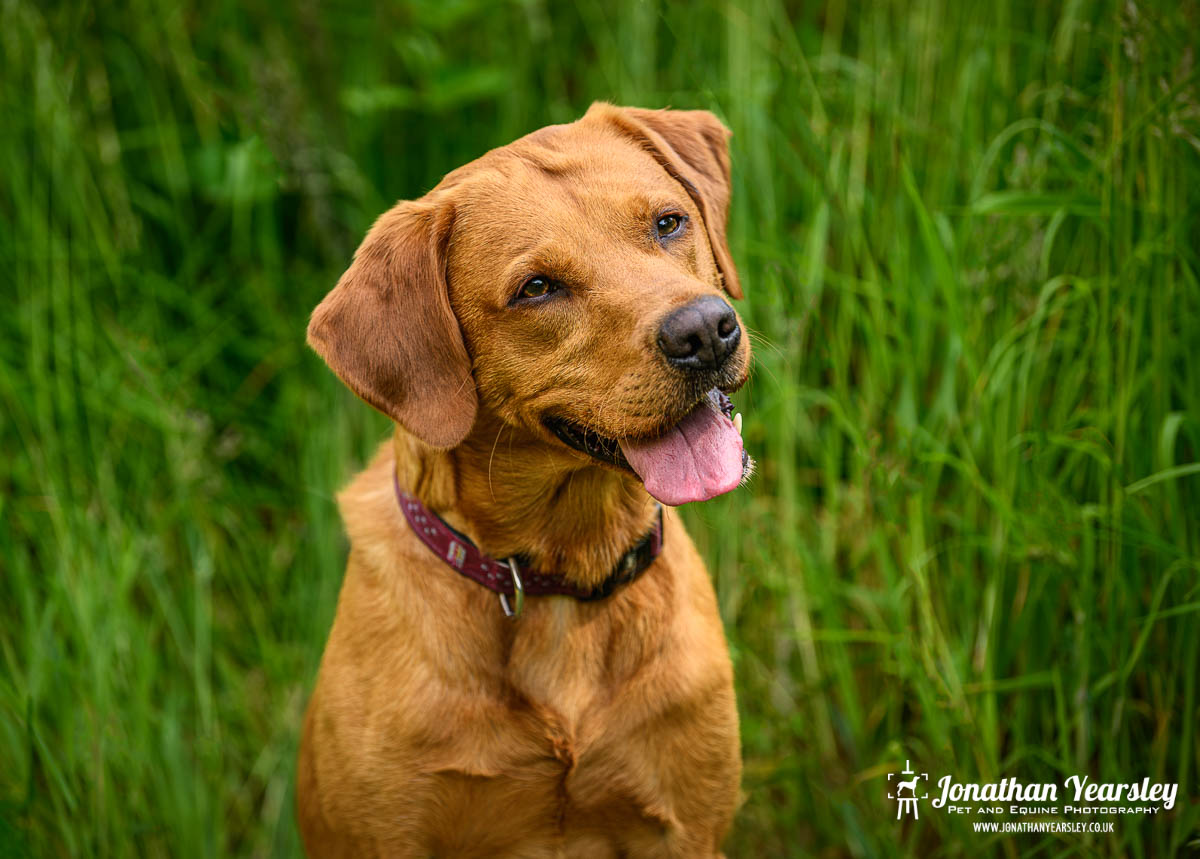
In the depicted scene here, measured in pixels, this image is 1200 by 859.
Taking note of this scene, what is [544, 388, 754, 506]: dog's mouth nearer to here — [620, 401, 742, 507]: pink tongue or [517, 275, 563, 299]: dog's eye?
[620, 401, 742, 507]: pink tongue

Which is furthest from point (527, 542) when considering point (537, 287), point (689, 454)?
point (537, 287)

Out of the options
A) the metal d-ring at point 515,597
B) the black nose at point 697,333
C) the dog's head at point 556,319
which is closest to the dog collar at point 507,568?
the metal d-ring at point 515,597

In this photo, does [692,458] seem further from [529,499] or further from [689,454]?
[529,499]

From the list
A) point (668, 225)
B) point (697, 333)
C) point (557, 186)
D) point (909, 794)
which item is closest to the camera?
point (697, 333)

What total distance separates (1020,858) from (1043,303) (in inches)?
60.6

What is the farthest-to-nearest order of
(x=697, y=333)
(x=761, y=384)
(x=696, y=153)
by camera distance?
(x=761, y=384), (x=696, y=153), (x=697, y=333)

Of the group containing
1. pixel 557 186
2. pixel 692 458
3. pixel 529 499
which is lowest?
pixel 529 499

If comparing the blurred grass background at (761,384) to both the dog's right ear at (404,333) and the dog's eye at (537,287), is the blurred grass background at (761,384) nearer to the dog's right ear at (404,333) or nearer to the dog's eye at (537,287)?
the dog's eye at (537,287)

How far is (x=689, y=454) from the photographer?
8.55 feet

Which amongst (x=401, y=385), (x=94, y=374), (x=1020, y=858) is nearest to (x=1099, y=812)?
(x=1020, y=858)

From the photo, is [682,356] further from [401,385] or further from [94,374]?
[94,374]

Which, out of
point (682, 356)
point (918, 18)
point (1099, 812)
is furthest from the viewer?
point (918, 18)

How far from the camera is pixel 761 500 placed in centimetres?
434

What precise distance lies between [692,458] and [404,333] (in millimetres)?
726
